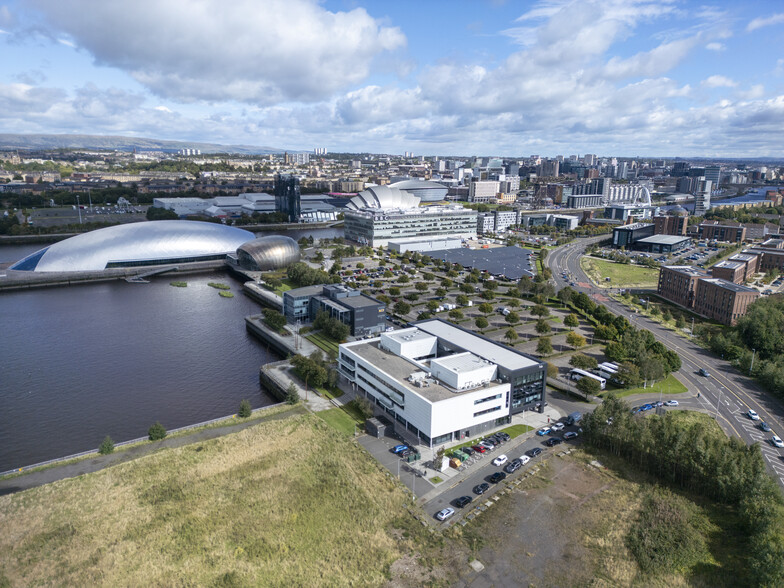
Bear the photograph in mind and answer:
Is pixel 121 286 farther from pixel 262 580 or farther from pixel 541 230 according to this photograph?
pixel 541 230

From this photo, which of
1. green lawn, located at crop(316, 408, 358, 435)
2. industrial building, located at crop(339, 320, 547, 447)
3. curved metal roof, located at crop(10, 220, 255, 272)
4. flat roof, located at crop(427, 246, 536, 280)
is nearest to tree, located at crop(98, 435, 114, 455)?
green lawn, located at crop(316, 408, 358, 435)

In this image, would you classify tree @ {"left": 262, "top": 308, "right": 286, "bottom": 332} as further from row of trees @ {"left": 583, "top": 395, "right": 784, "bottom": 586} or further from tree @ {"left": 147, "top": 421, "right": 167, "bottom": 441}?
row of trees @ {"left": 583, "top": 395, "right": 784, "bottom": 586}

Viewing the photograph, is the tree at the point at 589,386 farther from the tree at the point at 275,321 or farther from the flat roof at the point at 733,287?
the flat roof at the point at 733,287

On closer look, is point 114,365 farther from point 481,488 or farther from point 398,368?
point 481,488

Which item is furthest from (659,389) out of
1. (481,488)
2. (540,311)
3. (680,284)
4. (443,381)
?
(680,284)

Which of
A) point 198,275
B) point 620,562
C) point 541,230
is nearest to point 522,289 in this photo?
point 620,562

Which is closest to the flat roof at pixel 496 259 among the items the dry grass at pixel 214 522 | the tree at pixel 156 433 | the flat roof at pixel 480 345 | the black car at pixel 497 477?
the flat roof at pixel 480 345

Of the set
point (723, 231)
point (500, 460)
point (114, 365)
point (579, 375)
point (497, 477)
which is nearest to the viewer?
point (497, 477)
